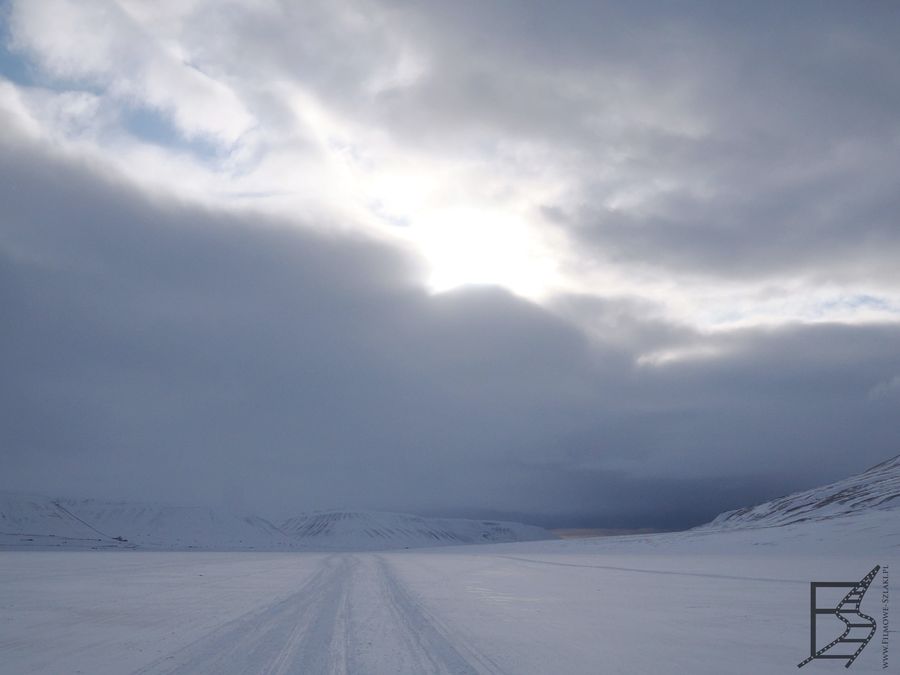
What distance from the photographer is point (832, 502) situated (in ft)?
420

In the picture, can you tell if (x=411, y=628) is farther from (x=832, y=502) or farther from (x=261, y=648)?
(x=832, y=502)

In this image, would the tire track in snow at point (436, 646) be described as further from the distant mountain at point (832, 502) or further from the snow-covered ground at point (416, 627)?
the distant mountain at point (832, 502)

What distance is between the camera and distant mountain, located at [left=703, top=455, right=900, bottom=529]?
107 metres

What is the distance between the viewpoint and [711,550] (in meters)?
75.2

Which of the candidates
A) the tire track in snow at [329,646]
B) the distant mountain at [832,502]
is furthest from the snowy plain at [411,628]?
the distant mountain at [832,502]

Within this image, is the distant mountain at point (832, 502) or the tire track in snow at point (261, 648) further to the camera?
the distant mountain at point (832, 502)

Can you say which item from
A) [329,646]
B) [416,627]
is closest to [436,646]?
[329,646]

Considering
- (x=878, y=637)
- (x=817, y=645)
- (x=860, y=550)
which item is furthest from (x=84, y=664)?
(x=860, y=550)

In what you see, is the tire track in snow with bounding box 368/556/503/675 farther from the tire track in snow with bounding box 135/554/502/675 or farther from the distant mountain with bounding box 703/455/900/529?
the distant mountain with bounding box 703/455/900/529

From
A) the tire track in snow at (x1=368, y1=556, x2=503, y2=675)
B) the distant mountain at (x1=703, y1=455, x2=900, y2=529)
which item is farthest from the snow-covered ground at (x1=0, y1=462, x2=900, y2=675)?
the distant mountain at (x1=703, y1=455, x2=900, y2=529)

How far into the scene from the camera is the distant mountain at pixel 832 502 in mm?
106663

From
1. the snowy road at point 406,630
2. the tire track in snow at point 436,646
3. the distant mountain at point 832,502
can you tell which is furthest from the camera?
the distant mountain at point 832,502

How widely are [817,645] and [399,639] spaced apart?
27.0ft

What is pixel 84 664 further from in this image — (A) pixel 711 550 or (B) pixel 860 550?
(A) pixel 711 550
